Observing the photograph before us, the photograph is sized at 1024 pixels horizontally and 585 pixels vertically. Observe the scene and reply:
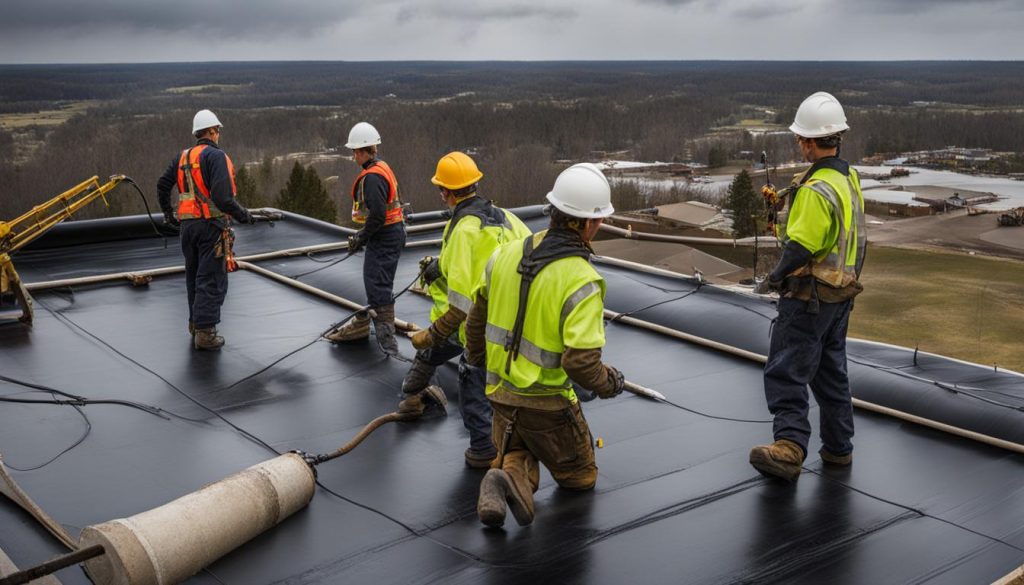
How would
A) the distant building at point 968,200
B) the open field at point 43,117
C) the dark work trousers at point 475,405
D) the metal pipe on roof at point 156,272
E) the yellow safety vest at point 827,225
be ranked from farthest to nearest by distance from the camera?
the open field at point 43,117 → the distant building at point 968,200 → the metal pipe on roof at point 156,272 → the dark work trousers at point 475,405 → the yellow safety vest at point 827,225

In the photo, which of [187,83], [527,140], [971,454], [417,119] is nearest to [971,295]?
[971,454]

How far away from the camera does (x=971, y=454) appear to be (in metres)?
6.09

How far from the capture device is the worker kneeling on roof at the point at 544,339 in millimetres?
4652

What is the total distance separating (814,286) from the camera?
554 cm

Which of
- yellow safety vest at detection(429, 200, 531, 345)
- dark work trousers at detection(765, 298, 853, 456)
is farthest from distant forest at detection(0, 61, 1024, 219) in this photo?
dark work trousers at detection(765, 298, 853, 456)

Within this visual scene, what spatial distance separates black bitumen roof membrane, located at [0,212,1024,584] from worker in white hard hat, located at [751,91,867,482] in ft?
1.12

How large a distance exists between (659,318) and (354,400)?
3361 millimetres

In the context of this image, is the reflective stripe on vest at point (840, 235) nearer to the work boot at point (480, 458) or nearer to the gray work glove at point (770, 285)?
the gray work glove at point (770, 285)

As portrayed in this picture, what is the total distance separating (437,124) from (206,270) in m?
80.4

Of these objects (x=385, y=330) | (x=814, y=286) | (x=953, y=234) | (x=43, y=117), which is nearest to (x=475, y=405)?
(x=814, y=286)

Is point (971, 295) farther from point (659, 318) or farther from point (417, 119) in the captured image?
point (417, 119)

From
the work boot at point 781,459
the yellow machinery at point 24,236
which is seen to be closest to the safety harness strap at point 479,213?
the work boot at point 781,459

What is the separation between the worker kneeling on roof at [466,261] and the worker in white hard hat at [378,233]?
2.07m

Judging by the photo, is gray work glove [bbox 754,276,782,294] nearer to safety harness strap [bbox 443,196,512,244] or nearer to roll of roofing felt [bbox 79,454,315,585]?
safety harness strap [bbox 443,196,512,244]
